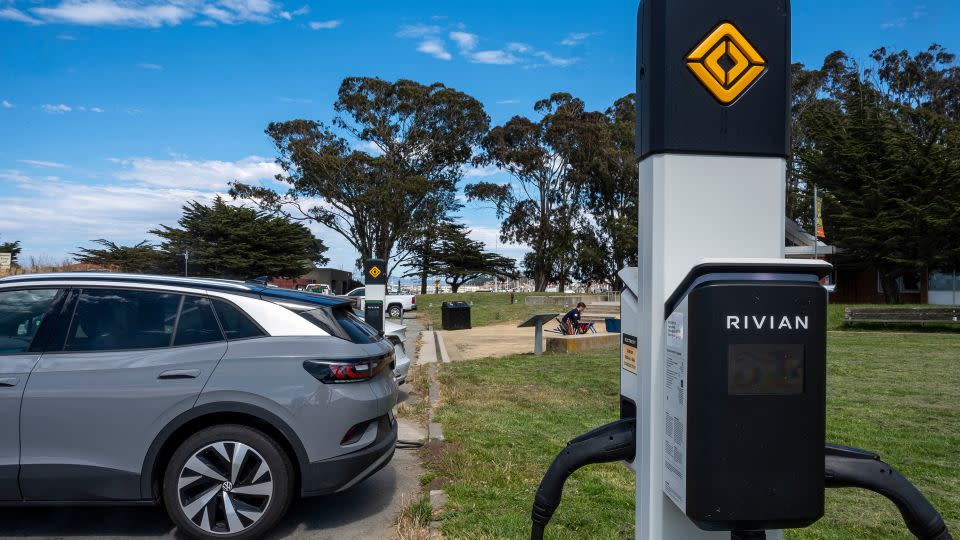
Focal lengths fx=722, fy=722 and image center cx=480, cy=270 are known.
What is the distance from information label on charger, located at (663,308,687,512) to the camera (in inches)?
79.3

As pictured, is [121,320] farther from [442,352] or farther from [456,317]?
[456,317]

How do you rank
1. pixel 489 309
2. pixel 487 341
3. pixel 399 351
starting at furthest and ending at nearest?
1. pixel 489 309
2. pixel 487 341
3. pixel 399 351

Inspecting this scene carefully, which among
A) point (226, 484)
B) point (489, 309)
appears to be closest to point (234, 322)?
point (226, 484)

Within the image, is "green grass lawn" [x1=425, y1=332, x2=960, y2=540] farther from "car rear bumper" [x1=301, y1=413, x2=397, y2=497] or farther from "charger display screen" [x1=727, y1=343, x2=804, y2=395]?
"charger display screen" [x1=727, y1=343, x2=804, y2=395]

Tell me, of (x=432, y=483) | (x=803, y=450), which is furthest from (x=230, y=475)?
(x=803, y=450)

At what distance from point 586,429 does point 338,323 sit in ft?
11.0

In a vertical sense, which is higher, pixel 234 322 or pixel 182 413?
pixel 234 322

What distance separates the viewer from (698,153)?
2236 mm

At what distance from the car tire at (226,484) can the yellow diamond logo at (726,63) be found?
3301mm

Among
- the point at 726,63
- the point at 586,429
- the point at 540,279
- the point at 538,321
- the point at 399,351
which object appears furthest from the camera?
the point at 540,279

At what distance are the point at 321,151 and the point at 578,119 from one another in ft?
56.6

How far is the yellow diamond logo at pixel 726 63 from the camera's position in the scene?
218cm

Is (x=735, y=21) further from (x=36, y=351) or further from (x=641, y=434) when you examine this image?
(x=36, y=351)

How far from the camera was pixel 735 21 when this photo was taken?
2195mm
